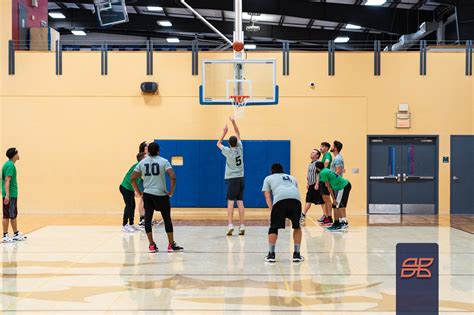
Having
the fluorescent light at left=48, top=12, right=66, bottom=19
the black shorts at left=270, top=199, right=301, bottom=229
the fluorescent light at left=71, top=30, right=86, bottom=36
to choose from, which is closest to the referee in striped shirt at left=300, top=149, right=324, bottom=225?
the black shorts at left=270, top=199, right=301, bottom=229

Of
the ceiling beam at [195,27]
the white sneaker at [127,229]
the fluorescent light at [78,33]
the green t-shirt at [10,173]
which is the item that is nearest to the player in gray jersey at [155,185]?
the green t-shirt at [10,173]

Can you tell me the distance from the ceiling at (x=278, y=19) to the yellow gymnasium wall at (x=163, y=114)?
2458 mm

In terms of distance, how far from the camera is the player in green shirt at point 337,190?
448 inches

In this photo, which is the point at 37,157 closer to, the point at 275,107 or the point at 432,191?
the point at 275,107

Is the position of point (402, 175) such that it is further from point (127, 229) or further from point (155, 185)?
point (155, 185)

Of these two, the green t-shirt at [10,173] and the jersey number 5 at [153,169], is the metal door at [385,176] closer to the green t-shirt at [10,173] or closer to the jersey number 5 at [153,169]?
the jersey number 5 at [153,169]

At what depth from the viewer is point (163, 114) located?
15766mm

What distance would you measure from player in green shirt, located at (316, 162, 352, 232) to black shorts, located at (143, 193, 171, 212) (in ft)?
12.1

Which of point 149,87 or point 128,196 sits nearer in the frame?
point 128,196

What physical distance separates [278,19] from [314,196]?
13.3 meters

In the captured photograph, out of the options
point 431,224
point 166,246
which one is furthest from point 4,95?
point 431,224

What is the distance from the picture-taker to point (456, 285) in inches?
275

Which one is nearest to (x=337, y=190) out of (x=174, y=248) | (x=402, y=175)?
(x=174, y=248)

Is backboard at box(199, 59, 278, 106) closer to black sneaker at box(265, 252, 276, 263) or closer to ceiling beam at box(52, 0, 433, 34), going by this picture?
black sneaker at box(265, 252, 276, 263)
